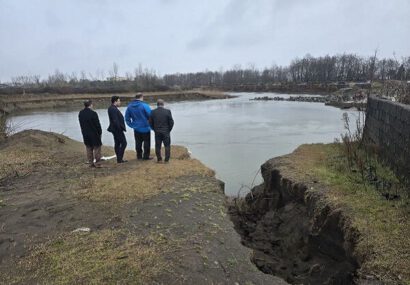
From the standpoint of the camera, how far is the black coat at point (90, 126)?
9023 mm

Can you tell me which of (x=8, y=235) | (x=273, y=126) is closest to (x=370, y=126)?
(x=8, y=235)

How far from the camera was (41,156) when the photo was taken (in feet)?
37.4

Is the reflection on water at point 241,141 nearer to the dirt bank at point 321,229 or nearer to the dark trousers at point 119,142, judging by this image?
the dirt bank at point 321,229

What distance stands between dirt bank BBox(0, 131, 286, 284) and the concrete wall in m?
3.72

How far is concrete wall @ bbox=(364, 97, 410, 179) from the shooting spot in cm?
705

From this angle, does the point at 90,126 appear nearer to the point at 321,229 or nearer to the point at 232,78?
the point at 321,229

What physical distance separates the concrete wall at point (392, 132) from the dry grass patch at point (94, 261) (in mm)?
4969

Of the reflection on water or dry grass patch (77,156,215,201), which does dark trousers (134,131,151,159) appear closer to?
dry grass patch (77,156,215,201)

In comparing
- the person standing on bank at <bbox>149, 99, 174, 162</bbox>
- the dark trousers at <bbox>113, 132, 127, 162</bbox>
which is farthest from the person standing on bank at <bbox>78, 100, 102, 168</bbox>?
the person standing on bank at <bbox>149, 99, 174, 162</bbox>

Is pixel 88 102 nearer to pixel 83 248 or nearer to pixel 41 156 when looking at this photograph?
pixel 41 156

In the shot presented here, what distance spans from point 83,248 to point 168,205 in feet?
6.67

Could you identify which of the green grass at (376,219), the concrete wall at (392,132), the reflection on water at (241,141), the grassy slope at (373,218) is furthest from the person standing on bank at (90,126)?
the concrete wall at (392,132)

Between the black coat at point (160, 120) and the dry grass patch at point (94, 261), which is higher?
the black coat at point (160, 120)

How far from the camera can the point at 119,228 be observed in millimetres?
5441
